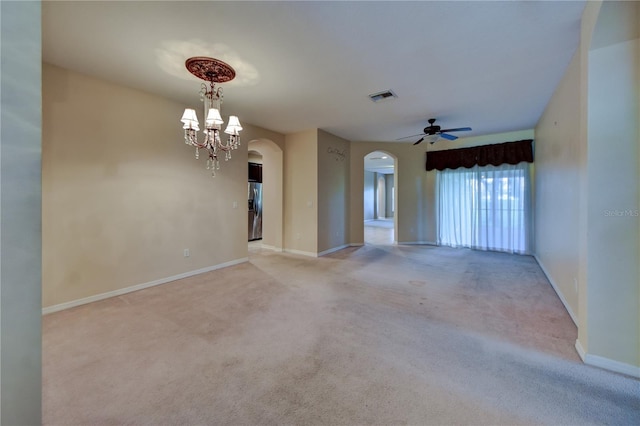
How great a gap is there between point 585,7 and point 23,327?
3523 mm

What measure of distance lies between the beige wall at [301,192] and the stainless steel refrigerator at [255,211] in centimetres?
169

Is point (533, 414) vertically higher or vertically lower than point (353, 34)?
lower

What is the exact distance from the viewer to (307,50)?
2.56 meters

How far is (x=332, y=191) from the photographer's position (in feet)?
19.8

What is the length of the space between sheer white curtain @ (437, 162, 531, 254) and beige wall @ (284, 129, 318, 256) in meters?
3.34

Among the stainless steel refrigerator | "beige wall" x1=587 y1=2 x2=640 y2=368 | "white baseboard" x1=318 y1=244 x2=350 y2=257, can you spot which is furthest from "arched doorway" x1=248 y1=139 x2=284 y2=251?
"beige wall" x1=587 y1=2 x2=640 y2=368

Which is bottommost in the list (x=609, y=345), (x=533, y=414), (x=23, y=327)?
(x=533, y=414)

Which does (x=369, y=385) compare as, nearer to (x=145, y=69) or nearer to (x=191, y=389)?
(x=191, y=389)

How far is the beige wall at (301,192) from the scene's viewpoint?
5.53 meters

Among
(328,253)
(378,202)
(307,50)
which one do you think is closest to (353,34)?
(307,50)

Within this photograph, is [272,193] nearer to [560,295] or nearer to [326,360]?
[326,360]

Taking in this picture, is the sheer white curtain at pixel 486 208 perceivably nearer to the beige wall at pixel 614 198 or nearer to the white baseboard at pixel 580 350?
the white baseboard at pixel 580 350

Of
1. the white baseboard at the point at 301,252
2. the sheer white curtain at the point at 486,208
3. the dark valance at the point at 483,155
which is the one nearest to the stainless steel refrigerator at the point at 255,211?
the white baseboard at the point at 301,252

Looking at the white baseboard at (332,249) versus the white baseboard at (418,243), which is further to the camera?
the white baseboard at (418,243)
